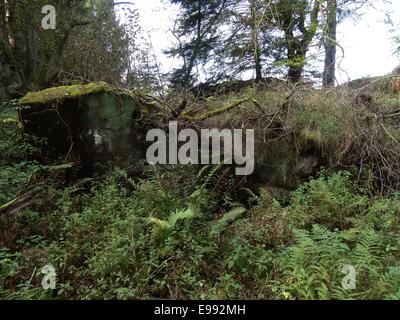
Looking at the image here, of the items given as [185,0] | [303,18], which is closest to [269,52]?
[303,18]

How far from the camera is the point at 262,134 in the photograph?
6262 mm

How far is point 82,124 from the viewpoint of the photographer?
5887 mm

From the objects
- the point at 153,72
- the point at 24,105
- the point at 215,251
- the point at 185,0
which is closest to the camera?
the point at 215,251

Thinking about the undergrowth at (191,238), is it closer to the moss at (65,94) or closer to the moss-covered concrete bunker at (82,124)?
the moss-covered concrete bunker at (82,124)

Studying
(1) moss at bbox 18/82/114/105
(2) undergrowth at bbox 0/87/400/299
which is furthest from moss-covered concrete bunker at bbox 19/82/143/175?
(2) undergrowth at bbox 0/87/400/299

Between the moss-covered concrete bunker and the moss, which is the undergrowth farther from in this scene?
the moss

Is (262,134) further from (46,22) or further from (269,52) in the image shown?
(46,22)

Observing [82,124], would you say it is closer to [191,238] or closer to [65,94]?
[65,94]

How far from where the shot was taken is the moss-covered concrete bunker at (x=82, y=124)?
5855mm

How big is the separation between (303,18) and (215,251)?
784cm

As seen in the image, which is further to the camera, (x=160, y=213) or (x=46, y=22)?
(x=46, y=22)

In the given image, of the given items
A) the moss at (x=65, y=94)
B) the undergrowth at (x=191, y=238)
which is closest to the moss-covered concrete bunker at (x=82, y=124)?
the moss at (x=65, y=94)

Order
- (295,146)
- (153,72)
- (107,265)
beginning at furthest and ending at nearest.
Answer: (153,72)
(295,146)
(107,265)

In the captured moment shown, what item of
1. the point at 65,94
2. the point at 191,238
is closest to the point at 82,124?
the point at 65,94
